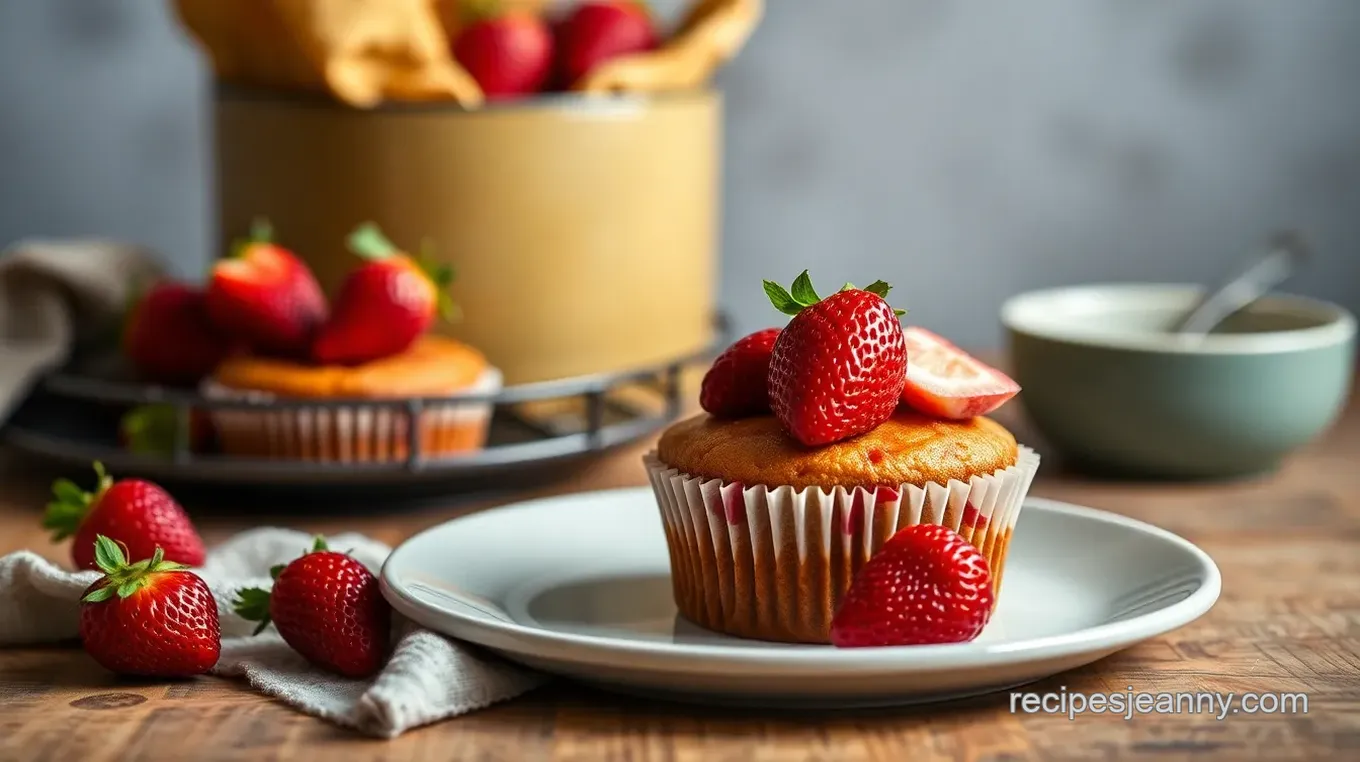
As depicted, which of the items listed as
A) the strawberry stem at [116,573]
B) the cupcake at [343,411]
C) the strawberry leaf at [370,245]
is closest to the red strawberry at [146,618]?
the strawberry stem at [116,573]

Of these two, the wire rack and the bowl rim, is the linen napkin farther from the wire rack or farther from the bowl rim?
the bowl rim

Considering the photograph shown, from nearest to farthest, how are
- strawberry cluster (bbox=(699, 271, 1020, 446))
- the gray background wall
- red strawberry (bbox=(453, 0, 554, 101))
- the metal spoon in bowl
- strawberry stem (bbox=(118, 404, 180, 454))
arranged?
strawberry cluster (bbox=(699, 271, 1020, 446))
strawberry stem (bbox=(118, 404, 180, 454))
red strawberry (bbox=(453, 0, 554, 101))
the metal spoon in bowl
the gray background wall

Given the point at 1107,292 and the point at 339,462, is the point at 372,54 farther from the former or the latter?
the point at 1107,292

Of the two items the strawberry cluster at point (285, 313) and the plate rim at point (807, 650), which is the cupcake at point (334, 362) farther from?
the plate rim at point (807, 650)

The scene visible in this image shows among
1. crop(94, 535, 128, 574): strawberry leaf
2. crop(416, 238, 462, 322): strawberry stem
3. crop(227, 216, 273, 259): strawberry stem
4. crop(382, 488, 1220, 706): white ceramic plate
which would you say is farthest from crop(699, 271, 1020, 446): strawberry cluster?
crop(227, 216, 273, 259): strawberry stem

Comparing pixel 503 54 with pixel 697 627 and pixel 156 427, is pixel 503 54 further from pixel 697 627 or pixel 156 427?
pixel 697 627

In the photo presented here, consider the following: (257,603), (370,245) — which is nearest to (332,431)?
(370,245)
